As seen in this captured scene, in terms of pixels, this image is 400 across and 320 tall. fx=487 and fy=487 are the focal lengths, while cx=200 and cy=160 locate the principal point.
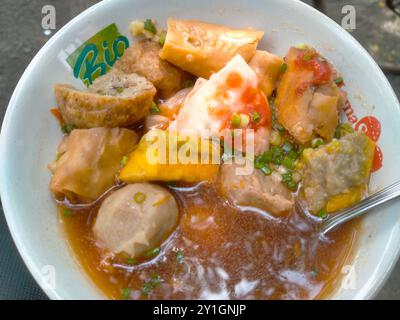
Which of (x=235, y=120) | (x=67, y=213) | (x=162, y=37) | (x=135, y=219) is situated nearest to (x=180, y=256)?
(x=135, y=219)

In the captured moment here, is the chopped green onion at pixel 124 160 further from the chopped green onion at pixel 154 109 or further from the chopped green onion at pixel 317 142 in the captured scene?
the chopped green onion at pixel 317 142

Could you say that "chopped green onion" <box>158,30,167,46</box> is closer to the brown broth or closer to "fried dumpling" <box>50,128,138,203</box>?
"fried dumpling" <box>50,128,138,203</box>

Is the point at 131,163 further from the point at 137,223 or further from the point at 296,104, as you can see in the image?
the point at 296,104

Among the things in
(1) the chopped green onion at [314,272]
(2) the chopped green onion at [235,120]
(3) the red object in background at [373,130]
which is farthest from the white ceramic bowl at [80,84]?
(2) the chopped green onion at [235,120]

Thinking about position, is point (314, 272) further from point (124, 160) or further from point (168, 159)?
point (124, 160)

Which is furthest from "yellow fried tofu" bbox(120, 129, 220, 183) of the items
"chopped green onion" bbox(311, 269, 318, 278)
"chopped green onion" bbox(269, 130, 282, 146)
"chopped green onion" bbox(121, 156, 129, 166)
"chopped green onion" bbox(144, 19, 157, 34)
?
"chopped green onion" bbox(311, 269, 318, 278)

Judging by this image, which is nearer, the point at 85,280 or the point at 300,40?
the point at 85,280

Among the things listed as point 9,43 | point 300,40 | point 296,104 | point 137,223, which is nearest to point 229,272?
point 137,223
